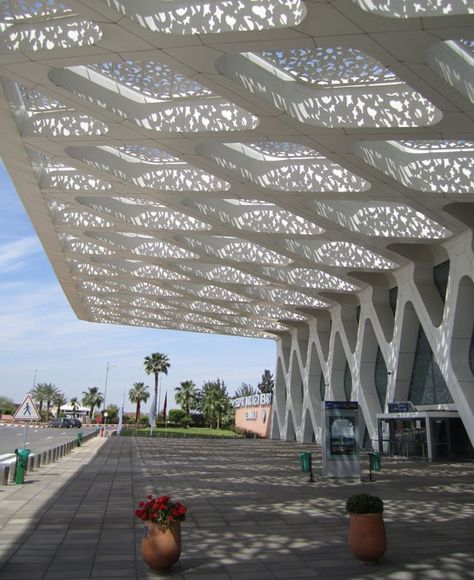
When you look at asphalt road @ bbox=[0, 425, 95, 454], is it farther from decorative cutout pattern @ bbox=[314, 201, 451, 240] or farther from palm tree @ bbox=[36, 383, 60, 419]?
palm tree @ bbox=[36, 383, 60, 419]

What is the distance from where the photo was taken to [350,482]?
49.4ft

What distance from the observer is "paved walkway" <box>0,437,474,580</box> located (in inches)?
262

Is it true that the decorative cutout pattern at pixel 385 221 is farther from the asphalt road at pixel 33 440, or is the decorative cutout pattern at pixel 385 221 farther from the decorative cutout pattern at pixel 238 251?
the asphalt road at pixel 33 440

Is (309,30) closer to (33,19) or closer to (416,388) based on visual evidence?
(33,19)

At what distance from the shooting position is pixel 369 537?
6723 mm

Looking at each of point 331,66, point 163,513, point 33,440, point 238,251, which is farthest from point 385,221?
point 33,440

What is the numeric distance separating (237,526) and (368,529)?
10.3ft

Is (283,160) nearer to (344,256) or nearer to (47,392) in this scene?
(344,256)

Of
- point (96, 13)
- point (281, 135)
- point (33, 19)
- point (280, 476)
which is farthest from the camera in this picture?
point (280, 476)

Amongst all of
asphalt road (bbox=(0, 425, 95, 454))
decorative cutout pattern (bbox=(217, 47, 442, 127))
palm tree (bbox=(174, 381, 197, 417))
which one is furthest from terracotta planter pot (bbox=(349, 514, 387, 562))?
palm tree (bbox=(174, 381, 197, 417))

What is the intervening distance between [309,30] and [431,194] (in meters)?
8.28

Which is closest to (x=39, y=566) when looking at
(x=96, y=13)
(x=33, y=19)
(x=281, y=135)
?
(x=96, y=13)

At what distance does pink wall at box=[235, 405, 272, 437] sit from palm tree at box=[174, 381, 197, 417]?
26.1m

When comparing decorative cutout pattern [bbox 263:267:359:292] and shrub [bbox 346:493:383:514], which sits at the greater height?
decorative cutout pattern [bbox 263:267:359:292]
